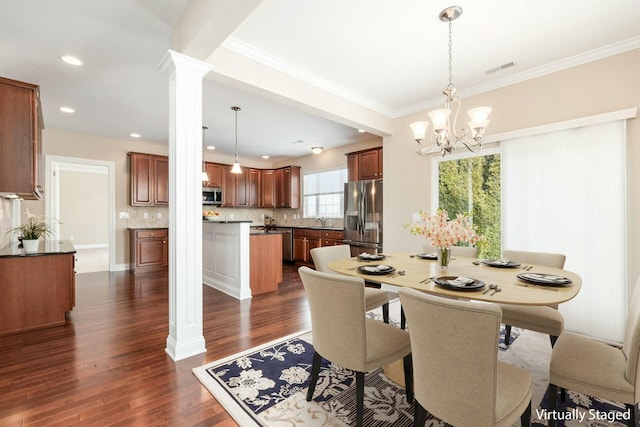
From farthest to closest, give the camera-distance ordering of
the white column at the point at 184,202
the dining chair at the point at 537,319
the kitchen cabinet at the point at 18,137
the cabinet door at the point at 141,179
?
the cabinet door at the point at 141,179 → the kitchen cabinet at the point at 18,137 → the white column at the point at 184,202 → the dining chair at the point at 537,319

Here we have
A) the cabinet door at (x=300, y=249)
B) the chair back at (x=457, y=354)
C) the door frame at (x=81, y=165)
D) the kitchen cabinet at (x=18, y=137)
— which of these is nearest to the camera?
the chair back at (x=457, y=354)

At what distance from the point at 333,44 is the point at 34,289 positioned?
12.8 ft

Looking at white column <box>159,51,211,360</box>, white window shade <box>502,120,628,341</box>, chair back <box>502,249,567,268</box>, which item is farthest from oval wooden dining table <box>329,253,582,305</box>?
white column <box>159,51,211,360</box>

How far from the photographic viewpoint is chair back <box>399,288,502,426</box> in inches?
39.9

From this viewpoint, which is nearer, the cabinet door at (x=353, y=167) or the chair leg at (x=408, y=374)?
the chair leg at (x=408, y=374)

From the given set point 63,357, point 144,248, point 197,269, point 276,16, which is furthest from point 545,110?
point 144,248

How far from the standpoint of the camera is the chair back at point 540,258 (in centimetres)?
238

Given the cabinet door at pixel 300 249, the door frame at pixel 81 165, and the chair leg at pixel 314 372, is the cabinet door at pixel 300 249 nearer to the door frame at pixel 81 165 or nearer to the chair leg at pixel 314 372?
the door frame at pixel 81 165

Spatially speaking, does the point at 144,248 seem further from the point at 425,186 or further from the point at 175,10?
the point at 425,186

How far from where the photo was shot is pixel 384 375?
→ 2113 millimetres

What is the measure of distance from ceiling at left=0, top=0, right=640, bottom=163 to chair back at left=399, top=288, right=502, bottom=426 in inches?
85.1

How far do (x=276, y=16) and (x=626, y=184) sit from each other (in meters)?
3.39

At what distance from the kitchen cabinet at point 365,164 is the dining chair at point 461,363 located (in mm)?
4110

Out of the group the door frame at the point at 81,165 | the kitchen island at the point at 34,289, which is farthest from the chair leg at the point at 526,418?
the door frame at the point at 81,165
